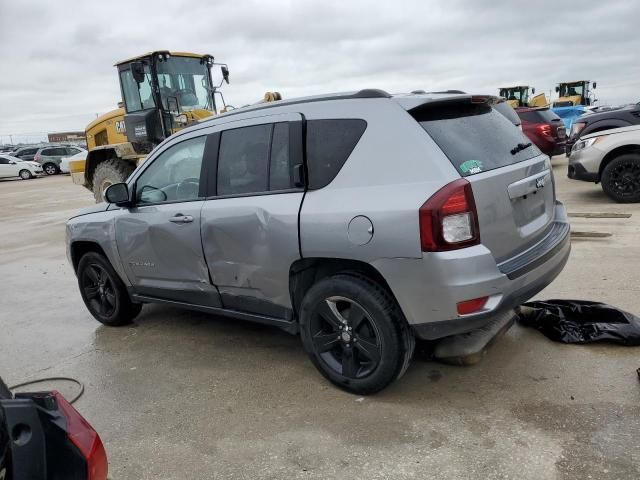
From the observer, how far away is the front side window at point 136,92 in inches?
434

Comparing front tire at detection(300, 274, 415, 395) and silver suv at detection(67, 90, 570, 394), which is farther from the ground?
silver suv at detection(67, 90, 570, 394)

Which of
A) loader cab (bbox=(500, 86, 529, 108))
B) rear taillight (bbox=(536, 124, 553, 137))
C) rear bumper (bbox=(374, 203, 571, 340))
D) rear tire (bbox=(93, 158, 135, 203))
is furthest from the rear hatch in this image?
loader cab (bbox=(500, 86, 529, 108))

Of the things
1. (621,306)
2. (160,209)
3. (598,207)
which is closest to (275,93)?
(598,207)

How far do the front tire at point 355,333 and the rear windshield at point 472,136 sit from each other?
884mm

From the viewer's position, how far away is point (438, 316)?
2896 millimetres

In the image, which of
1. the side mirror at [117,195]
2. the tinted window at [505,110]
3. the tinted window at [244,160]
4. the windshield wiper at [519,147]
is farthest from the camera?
the side mirror at [117,195]

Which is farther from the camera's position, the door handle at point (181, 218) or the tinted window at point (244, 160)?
the door handle at point (181, 218)

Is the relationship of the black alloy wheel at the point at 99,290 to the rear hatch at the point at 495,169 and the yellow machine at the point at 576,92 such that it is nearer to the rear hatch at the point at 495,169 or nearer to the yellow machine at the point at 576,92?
the rear hatch at the point at 495,169

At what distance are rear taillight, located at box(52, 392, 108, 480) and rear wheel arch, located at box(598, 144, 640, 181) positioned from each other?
29.3 ft

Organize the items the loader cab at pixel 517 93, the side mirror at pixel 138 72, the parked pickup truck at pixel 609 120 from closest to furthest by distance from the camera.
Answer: the side mirror at pixel 138 72
the parked pickup truck at pixel 609 120
the loader cab at pixel 517 93

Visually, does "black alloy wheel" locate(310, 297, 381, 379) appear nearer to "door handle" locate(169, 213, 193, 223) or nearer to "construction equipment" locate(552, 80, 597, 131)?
"door handle" locate(169, 213, 193, 223)

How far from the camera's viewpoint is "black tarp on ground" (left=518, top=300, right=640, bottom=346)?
369cm

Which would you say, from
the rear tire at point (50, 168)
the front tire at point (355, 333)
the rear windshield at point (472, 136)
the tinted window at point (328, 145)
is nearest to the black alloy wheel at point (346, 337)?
the front tire at point (355, 333)

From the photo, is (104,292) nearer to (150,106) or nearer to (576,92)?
(150,106)
